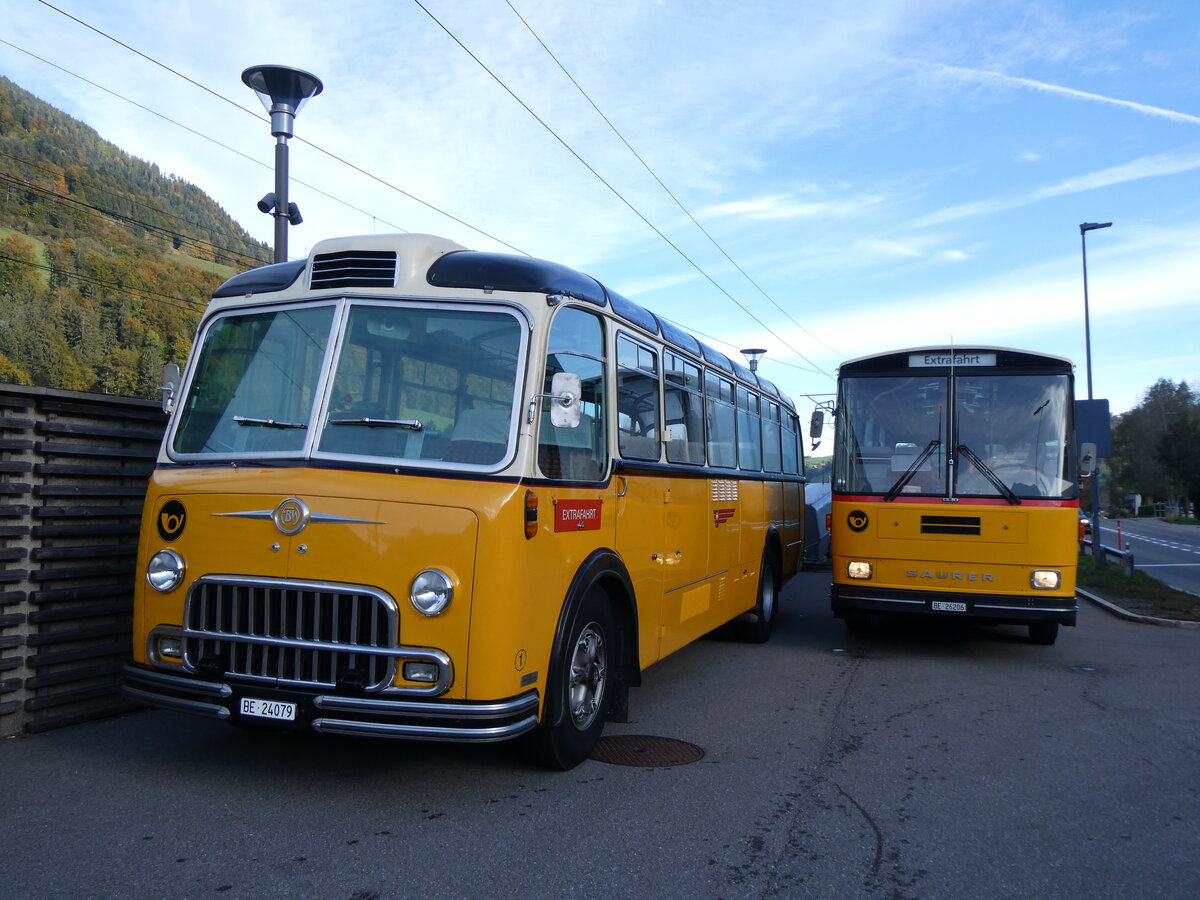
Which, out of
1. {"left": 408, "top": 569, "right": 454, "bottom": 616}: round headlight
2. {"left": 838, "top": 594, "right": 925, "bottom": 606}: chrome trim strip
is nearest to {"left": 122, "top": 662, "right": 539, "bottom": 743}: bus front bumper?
{"left": 408, "top": 569, "right": 454, "bottom": 616}: round headlight

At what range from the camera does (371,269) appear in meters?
5.56

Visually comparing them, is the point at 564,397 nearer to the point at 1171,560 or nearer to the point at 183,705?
the point at 183,705

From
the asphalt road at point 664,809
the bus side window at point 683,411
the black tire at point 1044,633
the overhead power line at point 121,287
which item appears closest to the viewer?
the asphalt road at point 664,809

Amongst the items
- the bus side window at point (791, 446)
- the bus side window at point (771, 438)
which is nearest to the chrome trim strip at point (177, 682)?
the bus side window at point (771, 438)

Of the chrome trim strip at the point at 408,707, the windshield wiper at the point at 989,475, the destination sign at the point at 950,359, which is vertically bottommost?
the chrome trim strip at the point at 408,707

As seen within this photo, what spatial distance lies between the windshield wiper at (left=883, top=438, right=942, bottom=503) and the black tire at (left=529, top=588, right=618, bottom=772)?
4.68 meters

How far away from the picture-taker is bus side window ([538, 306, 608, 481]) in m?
5.42

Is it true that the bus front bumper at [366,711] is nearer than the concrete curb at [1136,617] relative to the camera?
Yes

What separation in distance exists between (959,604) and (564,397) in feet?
19.8

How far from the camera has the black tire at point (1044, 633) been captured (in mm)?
10781

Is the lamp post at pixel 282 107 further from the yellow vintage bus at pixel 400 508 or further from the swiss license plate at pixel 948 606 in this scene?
the swiss license plate at pixel 948 606

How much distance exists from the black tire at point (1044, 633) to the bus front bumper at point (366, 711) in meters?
7.72

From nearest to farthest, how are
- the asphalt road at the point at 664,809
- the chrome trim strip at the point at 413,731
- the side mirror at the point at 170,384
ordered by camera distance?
the asphalt road at the point at 664,809 → the chrome trim strip at the point at 413,731 → the side mirror at the point at 170,384

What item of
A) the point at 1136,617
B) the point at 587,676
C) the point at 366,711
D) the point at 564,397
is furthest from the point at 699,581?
the point at 1136,617
